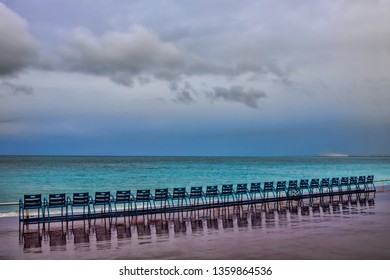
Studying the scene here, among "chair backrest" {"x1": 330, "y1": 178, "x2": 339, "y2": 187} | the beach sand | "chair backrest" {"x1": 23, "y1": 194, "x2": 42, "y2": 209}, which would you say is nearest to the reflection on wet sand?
the beach sand

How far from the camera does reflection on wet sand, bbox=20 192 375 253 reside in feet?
34.4

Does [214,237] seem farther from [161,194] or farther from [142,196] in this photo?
[161,194]

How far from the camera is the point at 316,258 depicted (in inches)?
337

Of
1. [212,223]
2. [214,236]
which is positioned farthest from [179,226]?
[214,236]

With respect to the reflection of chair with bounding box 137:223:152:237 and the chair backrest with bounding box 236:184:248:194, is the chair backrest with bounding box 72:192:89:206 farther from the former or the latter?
the chair backrest with bounding box 236:184:248:194

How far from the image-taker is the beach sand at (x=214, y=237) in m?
9.02

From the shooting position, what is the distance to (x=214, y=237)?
10781 millimetres

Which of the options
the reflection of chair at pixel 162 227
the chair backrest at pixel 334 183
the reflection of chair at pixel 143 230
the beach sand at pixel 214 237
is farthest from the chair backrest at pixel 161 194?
the chair backrest at pixel 334 183

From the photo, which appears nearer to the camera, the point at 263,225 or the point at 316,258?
the point at 316,258

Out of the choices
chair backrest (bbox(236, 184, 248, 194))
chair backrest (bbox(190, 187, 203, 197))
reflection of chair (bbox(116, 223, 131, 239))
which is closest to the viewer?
Answer: reflection of chair (bbox(116, 223, 131, 239))

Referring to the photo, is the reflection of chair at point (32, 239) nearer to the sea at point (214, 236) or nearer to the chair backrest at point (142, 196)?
the sea at point (214, 236)
